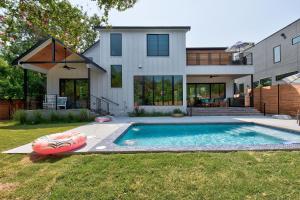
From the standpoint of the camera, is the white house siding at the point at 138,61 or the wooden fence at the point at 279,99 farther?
the white house siding at the point at 138,61

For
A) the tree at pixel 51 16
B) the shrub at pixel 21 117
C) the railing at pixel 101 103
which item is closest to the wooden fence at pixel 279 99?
the railing at pixel 101 103

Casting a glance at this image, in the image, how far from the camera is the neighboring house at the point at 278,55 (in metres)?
17.3

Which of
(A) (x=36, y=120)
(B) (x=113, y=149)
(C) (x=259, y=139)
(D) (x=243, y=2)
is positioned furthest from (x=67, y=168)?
(D) (x=243, y=2)

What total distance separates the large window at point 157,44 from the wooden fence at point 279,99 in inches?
326

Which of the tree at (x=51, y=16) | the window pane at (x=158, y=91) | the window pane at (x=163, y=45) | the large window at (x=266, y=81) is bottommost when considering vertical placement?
the window pane at (x=158, y=91)

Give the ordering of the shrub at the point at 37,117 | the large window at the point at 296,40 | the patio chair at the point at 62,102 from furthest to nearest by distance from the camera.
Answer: the large window at the point at 296,40, the patio chair at the point at 62,102, the shrub at the point at 37,117

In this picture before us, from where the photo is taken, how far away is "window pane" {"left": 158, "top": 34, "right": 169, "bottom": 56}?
633 inches

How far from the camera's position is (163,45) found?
16094 mm

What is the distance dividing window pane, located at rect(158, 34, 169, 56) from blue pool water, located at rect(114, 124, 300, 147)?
7195 mm

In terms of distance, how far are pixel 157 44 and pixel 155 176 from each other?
45.4ft

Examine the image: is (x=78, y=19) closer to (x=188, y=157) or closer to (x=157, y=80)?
(x=188, y=157)

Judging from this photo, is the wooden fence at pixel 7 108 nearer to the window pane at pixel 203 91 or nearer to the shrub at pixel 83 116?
the shrub at pixel 83 116

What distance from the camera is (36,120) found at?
1205 cm

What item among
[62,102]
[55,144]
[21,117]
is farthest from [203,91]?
[55,144]
